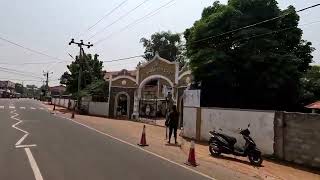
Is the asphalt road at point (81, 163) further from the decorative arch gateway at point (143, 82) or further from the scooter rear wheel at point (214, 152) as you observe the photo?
the decorative arch gateway at point (143, 82)

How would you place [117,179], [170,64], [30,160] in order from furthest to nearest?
[170,64], [30,160], [117,179]

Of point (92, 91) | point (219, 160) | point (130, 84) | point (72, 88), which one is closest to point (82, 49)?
point (92, 91)

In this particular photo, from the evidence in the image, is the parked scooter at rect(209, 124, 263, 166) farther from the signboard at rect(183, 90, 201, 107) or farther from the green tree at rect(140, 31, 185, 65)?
the green tree at rect(140, 31, 185, 65)

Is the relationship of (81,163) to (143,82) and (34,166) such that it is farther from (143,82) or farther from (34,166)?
(143,82)

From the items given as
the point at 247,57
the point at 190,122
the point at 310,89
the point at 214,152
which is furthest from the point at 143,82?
the point at 214,152

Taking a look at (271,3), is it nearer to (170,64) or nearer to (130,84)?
(170,64)

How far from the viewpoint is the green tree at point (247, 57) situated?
28578 millimetres

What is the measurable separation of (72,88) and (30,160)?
55.5 metres

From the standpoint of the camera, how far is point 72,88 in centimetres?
6812

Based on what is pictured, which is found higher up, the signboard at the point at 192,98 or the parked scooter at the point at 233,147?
the signboard at the point at 192,98

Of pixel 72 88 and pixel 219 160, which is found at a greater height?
pixel 72 88

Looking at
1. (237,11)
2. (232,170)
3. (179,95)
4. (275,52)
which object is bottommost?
(232,170)

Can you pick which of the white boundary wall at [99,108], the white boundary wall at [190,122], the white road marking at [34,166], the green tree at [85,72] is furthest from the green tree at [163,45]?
the white road marking at [34,166]

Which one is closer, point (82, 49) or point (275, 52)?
point (275, 52)
